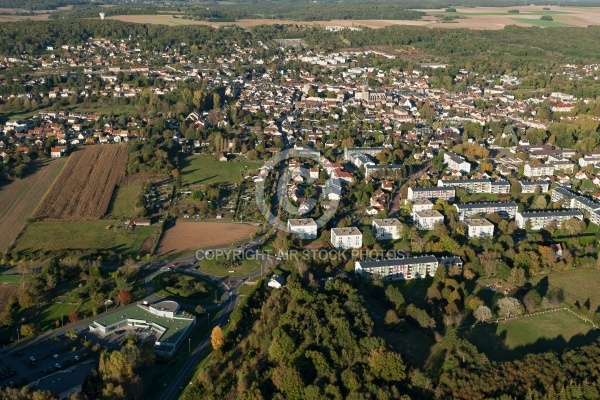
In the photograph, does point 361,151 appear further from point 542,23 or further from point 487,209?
point 542,23

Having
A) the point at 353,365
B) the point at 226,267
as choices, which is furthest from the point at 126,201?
the point at 353,365

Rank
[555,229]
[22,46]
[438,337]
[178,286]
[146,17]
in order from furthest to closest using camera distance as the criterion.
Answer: [146,17] → [22,46] → [555,229] → [178,286] → [438,337]

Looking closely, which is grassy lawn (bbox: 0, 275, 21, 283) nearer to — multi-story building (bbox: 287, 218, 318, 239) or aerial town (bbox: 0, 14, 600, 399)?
aerial town (bbox: 0, 14, 600, 399)

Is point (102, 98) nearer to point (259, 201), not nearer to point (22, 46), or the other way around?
point (22, 46)

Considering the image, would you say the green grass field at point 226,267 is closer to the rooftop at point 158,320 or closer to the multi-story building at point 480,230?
the rooftop at point 158,320

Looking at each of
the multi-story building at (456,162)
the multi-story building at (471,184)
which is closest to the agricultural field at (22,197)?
the multi-story building at (471,184)

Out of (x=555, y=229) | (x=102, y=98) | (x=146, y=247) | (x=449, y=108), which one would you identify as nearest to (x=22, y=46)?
(x=102, y=98)
